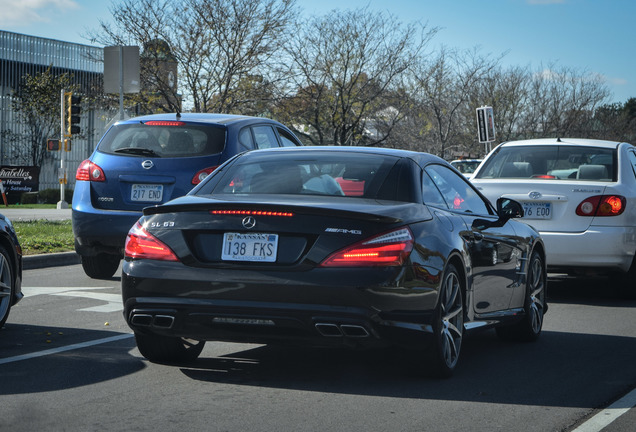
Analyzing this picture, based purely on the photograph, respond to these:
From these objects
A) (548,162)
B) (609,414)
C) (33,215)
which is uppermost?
(548,162)

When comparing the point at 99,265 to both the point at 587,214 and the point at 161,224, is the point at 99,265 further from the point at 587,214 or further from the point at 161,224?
the point at 161,224

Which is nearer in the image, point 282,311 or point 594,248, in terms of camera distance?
point 282,311

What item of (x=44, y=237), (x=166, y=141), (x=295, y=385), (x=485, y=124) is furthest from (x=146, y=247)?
(x=485, y=124)

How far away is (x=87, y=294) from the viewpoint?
10297 mm

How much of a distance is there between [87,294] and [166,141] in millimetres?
1808

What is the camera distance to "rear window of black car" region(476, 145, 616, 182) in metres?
11.2

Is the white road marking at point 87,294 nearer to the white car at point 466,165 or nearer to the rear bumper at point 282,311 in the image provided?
the rear bumper at point 282,311

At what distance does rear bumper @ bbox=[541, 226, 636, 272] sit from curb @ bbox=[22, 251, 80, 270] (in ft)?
22.7

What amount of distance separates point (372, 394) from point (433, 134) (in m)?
45.6

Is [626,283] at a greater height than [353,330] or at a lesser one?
lesser

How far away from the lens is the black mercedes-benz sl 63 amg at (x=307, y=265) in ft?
18.0

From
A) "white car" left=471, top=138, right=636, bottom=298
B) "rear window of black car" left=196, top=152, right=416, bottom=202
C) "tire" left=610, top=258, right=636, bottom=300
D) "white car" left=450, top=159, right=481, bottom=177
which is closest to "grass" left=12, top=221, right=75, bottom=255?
"white car" left=471, top=138, right=636, bottom=298

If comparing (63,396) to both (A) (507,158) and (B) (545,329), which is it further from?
(A) (507,158)

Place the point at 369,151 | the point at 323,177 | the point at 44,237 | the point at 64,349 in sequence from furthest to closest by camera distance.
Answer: the point at 44,237 → the point at 64,349 → the point at 369,151 → the point at 323,177
